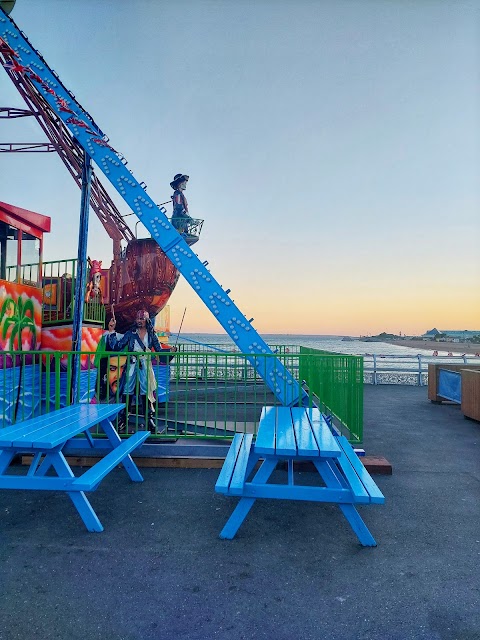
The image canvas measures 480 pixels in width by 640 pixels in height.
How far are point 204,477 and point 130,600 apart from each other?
250 centimetres

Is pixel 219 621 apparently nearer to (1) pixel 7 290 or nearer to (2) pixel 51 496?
(2) pixel 51 496

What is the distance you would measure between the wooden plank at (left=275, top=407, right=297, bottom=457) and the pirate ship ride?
5.01m

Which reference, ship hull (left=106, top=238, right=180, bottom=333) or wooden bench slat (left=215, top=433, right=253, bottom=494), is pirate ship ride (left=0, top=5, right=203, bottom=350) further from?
wooden bench slat (left=215, top=433, right=253, bottom=494)

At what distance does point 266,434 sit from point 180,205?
12.5m

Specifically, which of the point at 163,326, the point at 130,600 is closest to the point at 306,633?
the point at 130,600

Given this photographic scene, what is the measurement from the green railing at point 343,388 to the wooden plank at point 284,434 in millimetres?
1032

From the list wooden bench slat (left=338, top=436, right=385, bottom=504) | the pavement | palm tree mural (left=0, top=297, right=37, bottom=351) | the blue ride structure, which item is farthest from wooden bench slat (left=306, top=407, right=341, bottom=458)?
palm tree mural (left=0, top=297, right=37, bottom=351)

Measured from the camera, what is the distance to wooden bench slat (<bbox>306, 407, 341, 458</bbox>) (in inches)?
125

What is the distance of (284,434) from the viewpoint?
147 inches

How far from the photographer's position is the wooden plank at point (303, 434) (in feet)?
10.5

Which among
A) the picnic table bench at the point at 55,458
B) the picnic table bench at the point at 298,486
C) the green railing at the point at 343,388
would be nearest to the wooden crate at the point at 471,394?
the green railing at the point at 343,388

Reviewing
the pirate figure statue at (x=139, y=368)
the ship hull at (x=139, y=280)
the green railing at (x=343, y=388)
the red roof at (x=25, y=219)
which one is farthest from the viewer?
the ship hull at (x=139, y=280)

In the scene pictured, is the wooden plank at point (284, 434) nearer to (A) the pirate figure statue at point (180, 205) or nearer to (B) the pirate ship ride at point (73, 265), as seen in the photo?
(B) the pirate ship ride at point (73, 265)

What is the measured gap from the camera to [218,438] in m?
5.94
